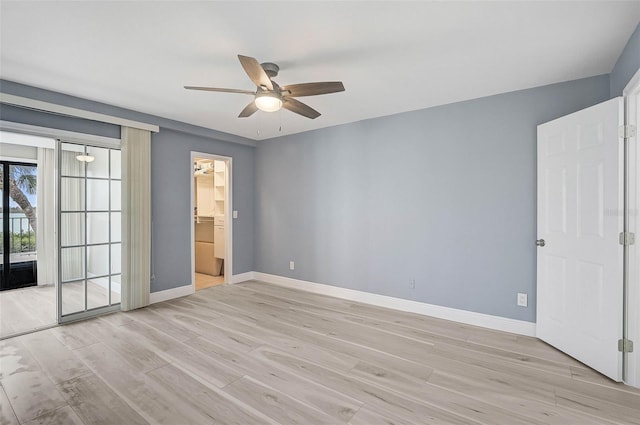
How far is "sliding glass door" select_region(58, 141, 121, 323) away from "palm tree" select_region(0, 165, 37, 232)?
2534mm

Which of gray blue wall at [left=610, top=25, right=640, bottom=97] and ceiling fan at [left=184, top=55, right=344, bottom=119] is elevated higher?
gray blue wall at [left=610, top=25, right=640, bottom=97]

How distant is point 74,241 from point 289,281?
118 inches

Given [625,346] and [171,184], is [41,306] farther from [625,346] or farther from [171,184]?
[625,346]

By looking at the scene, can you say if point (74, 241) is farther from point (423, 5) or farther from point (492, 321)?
point (492, 321)

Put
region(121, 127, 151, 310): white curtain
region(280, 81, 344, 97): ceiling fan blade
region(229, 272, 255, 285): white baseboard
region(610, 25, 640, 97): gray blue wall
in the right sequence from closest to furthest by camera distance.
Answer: region(610, 25, 640, 97): gray blue wall
region(280, 81, 344, 97): ceiling fan blade
region(121, 127, 151, 310): white curtain
region(229, 272, 255, 285): white baseboard

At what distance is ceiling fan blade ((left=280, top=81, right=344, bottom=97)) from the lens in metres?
2.30

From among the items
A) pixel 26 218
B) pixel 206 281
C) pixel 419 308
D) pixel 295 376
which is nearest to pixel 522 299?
pixel 419 308

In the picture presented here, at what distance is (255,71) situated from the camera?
83.1 inches

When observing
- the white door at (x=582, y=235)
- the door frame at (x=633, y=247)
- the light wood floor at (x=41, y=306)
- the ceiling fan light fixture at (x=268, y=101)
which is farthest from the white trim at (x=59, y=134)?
the door frame at (x=633, y=247)

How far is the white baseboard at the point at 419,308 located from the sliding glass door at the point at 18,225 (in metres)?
4.27

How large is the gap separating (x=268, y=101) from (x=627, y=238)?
118 inches

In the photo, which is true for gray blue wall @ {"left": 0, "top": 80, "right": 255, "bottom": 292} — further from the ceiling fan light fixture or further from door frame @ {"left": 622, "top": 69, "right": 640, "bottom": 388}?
door frame @ {"left": 622, "top": 69, "right": 640, "bottom": 388}

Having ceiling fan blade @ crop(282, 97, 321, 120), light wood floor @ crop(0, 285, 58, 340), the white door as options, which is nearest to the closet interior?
light wood floor @ crop(0, 285, 58, 340)

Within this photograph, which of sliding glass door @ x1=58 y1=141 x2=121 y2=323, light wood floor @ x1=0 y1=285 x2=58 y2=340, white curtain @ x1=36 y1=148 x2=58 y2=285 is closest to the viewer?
light wood floor @ x1=0 y1=285 x2=58 y2=340
